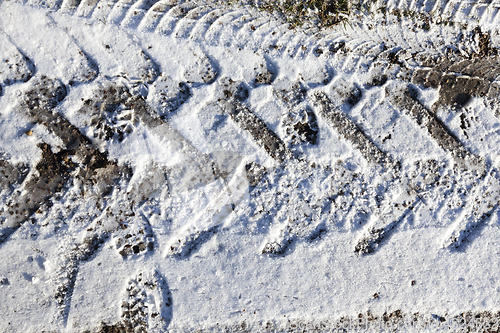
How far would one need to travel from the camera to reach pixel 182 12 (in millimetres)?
1969

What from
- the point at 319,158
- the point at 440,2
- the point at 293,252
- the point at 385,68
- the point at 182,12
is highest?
the point at 182,12

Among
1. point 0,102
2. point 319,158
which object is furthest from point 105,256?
point 319,158

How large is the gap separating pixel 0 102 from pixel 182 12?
135cm

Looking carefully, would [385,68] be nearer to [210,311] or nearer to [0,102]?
[210,311]

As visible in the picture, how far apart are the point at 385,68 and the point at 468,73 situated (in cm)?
59

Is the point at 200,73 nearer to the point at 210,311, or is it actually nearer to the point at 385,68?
the point at 385,68

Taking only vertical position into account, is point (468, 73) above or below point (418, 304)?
above

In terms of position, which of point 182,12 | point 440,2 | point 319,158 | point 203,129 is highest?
point 182,12

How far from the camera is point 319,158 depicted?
1.96 meters

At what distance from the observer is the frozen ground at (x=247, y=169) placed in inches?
75.6

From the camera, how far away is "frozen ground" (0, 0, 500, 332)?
6.30 feet

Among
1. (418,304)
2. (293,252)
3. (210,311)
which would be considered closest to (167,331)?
(210,311)

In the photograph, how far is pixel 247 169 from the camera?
6.48ft

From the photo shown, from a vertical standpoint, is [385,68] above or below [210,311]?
above
